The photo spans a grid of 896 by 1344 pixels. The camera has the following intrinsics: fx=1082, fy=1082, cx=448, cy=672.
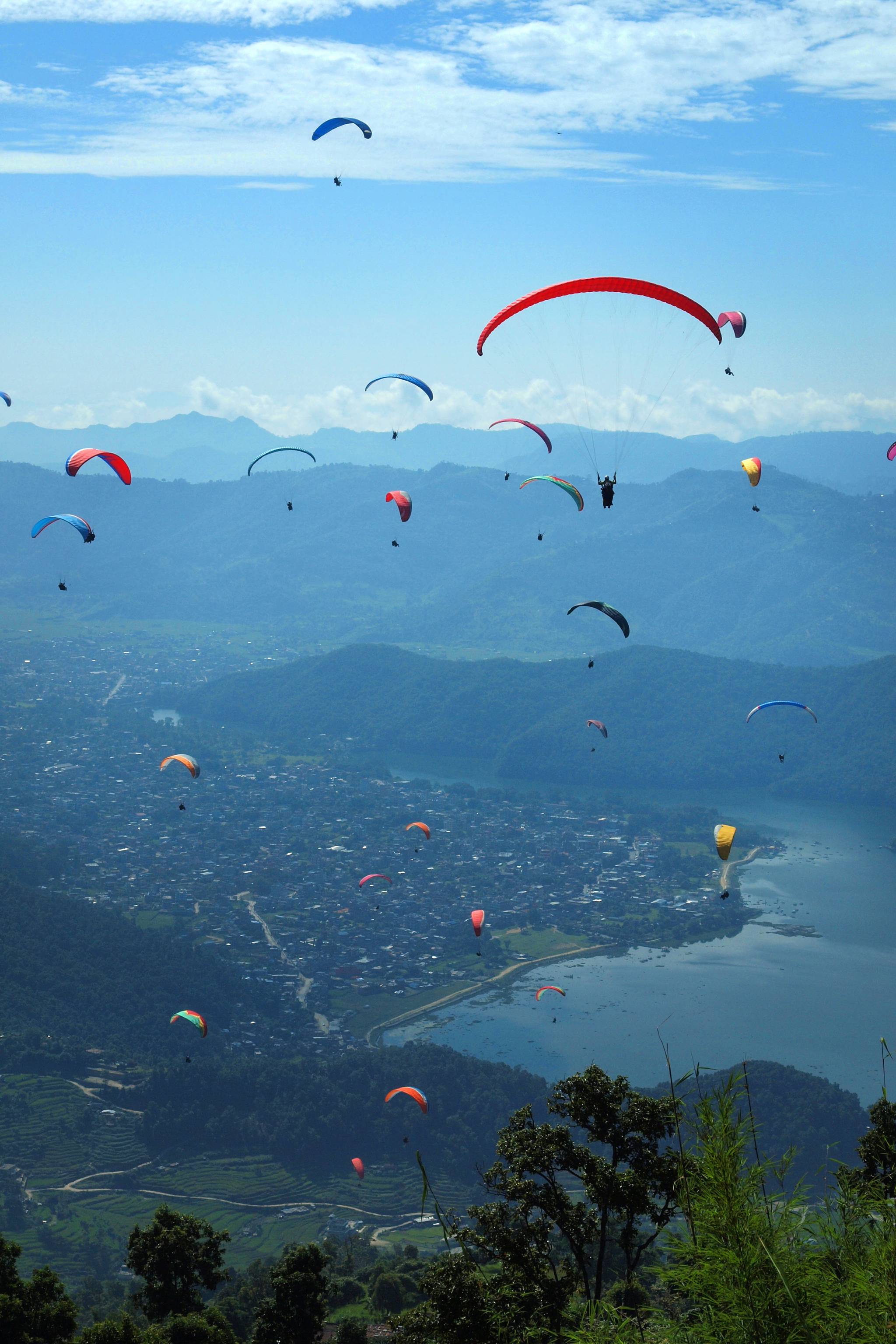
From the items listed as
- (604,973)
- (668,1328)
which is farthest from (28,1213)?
(668,1328)

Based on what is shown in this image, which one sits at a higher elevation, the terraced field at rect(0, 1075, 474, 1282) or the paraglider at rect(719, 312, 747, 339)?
the paraglider at rect(719, 312, 747, 339)

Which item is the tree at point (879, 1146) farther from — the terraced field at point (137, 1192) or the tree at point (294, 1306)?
the terraced field at point (137, 1192)

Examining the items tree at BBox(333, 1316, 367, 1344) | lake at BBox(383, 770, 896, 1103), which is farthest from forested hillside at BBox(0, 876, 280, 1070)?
tree at BBox(333, 1316, 367, 1344)

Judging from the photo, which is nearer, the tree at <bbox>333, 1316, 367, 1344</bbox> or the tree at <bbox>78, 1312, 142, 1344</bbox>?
the tree at <bbox>78, 1312, 142, 1344</bbox>

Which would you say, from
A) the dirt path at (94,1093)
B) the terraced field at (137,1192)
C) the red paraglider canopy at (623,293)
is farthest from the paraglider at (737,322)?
the dirt path at (94,1093)

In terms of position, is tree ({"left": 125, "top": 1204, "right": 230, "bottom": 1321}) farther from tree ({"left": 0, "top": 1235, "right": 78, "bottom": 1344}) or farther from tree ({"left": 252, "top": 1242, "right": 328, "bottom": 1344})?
tree ({"left": 0, "top": 1235, "right": 78, "bottom": 1344})

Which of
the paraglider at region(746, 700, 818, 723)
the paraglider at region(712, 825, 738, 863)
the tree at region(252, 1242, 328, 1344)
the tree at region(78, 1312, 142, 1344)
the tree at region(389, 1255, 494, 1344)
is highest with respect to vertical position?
the paraglider at region(746, 700, 818, 723)
